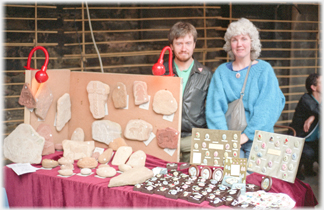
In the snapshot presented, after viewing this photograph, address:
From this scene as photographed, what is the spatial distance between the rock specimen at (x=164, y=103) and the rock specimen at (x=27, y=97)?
0.98m

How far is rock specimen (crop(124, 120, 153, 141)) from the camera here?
2.81 meters

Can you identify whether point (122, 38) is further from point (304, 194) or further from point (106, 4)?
point (304, 194)

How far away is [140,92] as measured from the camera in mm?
2828

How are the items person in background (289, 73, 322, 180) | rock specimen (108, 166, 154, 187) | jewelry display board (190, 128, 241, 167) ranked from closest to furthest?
rock specimen (108, 166, 154, 187) < jewelry display board (190, 128, 241, 167) < person in background (289, 73, 322, 180)

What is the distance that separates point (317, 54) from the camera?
5.63m

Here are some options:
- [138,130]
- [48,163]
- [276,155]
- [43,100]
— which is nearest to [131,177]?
[138,130]

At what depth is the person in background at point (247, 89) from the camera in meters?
2.67

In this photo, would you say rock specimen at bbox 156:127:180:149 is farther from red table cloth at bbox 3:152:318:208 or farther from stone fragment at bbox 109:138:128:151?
stone fragment at bbox 109:138:128:151

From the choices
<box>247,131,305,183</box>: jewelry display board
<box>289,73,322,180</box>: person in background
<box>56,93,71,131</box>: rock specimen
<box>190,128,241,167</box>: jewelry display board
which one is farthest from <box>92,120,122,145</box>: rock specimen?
<box>289,73,322,180</box>: person in background

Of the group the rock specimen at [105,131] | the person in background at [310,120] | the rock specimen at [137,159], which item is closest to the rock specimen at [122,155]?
the rock specimen at [137,159]

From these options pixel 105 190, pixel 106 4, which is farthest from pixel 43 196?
pixel 106 4

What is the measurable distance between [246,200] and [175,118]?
90cm

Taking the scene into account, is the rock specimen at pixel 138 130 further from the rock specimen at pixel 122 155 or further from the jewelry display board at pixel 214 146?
the jewelry display board at pixel 214 146

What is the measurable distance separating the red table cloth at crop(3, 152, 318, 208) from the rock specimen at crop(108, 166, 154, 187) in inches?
1.3
